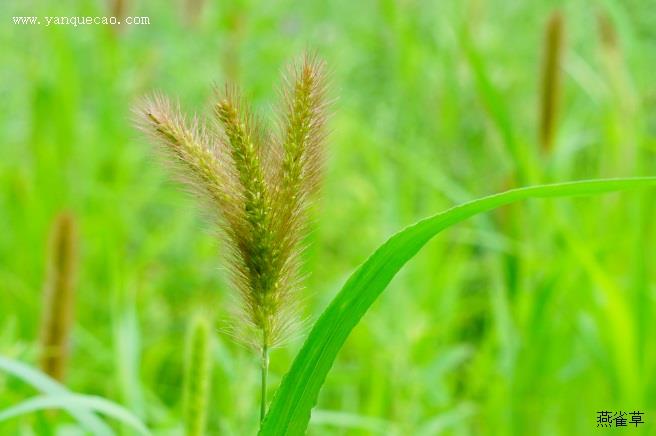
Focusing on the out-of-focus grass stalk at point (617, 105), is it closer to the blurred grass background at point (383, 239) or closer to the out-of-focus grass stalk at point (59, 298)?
the blurred grass background at point (383, 239)

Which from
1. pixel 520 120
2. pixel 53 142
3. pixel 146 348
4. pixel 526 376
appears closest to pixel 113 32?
pixel 53 142

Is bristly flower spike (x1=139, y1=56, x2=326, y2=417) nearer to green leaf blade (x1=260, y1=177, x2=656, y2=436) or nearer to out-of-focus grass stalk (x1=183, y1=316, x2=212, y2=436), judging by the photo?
green leaf blade (x1=260, y1=177, x2=656, y2=436)

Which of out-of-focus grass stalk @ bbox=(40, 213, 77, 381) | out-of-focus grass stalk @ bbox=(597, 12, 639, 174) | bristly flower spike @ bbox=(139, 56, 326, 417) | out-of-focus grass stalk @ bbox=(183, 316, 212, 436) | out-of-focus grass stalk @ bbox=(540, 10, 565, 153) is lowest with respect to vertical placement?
out-of-focus grass stalk @ bbox=(183, 316, 212, 436)

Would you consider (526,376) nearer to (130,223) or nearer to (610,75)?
(610,75)

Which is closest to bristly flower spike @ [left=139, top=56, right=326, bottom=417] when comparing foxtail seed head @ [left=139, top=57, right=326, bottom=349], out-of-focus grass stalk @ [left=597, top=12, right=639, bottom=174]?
foxtail seed head @ [left=139, top=57, right=326, bottom=349]

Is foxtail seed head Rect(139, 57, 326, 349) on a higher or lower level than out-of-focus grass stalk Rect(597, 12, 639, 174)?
lower

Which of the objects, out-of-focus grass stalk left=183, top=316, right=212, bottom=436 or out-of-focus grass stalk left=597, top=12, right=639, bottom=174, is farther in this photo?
out-of-focus grass stalk left=597, top=12, right=639, bottom=174

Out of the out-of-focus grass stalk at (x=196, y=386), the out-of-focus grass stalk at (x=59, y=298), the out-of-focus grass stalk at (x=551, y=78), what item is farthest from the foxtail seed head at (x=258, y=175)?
the out-of-focus grass stalk at (x=551, y=78)
